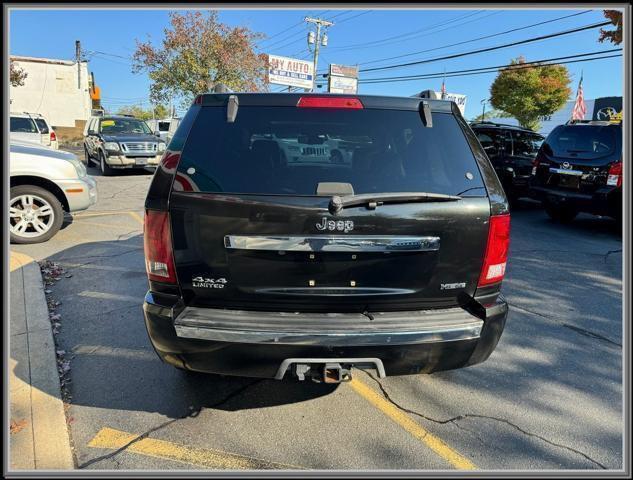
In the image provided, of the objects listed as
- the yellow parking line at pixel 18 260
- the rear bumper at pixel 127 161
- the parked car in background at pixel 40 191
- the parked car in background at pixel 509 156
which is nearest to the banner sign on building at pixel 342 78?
the rear bumper at pixel 127 161

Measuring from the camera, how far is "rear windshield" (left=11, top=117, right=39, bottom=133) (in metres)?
13.3

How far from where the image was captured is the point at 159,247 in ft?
7.84

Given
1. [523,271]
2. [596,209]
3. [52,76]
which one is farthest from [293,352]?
[52,76]

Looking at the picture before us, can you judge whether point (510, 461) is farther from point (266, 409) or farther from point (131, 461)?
point (131, 461)

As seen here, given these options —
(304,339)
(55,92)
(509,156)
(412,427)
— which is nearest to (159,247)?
(304,339)

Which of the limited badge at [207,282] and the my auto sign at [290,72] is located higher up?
the my auto sign at [290,72]

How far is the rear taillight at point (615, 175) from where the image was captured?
7785 mm

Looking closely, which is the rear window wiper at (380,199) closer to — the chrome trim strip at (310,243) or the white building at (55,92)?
the chrome trim strip at (310,243)

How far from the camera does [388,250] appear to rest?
2.38 m

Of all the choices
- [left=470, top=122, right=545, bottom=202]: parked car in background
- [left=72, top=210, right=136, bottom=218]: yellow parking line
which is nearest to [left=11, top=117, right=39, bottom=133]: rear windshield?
[left=72, top=210, right=136, bottom=218]: yellow parking line

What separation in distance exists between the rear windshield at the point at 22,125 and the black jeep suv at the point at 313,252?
13708 millimetres

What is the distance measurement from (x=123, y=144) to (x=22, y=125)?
3.03 meters

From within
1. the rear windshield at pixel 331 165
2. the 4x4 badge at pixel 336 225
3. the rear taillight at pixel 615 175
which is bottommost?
the 4x4 badge at pixel 336 225

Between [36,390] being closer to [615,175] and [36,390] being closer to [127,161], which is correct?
[615,175]
